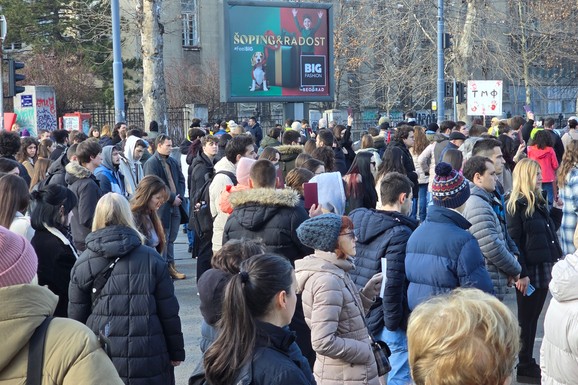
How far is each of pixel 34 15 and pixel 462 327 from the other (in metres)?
40.0

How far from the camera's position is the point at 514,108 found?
51969 mm

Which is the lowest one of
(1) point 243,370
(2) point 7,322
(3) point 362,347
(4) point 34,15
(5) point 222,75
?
(3) point 362,347

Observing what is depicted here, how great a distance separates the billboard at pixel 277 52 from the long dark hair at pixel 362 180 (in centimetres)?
1600

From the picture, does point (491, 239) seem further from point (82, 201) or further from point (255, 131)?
point (255, 131)

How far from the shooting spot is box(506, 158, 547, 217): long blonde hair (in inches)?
300

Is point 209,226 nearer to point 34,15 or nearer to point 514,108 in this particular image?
point 34,15

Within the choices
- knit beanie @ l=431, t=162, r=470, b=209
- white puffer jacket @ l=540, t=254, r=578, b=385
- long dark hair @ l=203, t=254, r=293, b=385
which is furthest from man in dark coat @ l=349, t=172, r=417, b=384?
long dark hair @ l=203, t=254, r=293, b=385

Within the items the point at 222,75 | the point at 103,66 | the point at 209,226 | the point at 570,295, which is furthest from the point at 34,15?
the point at 570,295

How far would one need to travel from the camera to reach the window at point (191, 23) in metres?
48.9

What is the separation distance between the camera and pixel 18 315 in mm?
2850

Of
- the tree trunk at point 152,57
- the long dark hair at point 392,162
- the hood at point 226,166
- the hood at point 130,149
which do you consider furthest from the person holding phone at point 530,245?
the tree trunk at point 152,57

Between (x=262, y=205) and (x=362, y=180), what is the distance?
17.8ft

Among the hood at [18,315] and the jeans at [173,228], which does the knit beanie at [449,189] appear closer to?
the hood at [18,315]

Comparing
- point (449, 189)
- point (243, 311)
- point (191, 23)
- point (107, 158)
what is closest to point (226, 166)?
point (107, 158)
